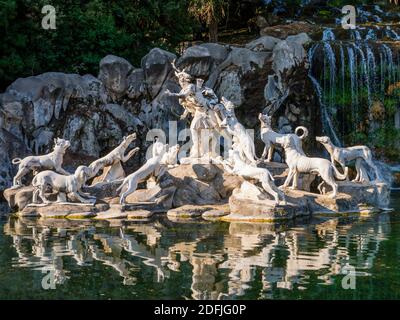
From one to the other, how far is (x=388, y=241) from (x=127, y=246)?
5648 mm

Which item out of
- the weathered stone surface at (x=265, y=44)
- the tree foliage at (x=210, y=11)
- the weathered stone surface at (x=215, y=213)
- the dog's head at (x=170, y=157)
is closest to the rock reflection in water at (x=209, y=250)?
the weathered stone surface at (x=215, y=213)

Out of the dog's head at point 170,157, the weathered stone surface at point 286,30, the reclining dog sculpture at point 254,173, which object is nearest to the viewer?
the reclining dog sculpture at point 254,173

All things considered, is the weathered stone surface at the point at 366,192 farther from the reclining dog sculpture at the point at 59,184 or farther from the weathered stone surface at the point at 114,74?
the weathered stone surface at the point at 114,74

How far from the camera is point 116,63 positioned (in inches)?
1109

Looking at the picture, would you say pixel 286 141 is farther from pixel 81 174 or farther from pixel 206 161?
pixel 81 174

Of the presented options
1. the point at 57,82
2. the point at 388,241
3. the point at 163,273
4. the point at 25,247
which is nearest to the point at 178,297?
the point at 163,273

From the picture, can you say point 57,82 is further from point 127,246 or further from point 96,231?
point 127,246

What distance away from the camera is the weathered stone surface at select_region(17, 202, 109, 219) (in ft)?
62.7

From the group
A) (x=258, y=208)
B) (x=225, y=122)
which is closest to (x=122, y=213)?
(x=258, y=208)

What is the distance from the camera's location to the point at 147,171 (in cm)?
1988

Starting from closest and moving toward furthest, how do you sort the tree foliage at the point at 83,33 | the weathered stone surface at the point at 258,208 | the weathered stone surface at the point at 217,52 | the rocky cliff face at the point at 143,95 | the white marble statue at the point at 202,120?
the weathered stone surface at the point at 258,208, the white marble statue at the point at 202,120, the rocky cliff face at the point at 143,95, the tree foliage at the point at 83,33, the weathered stone surface at the point at 217,52

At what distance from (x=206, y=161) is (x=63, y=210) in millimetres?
4591

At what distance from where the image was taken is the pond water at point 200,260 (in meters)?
10.9

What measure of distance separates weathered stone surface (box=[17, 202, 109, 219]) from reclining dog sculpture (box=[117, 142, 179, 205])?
75cm
